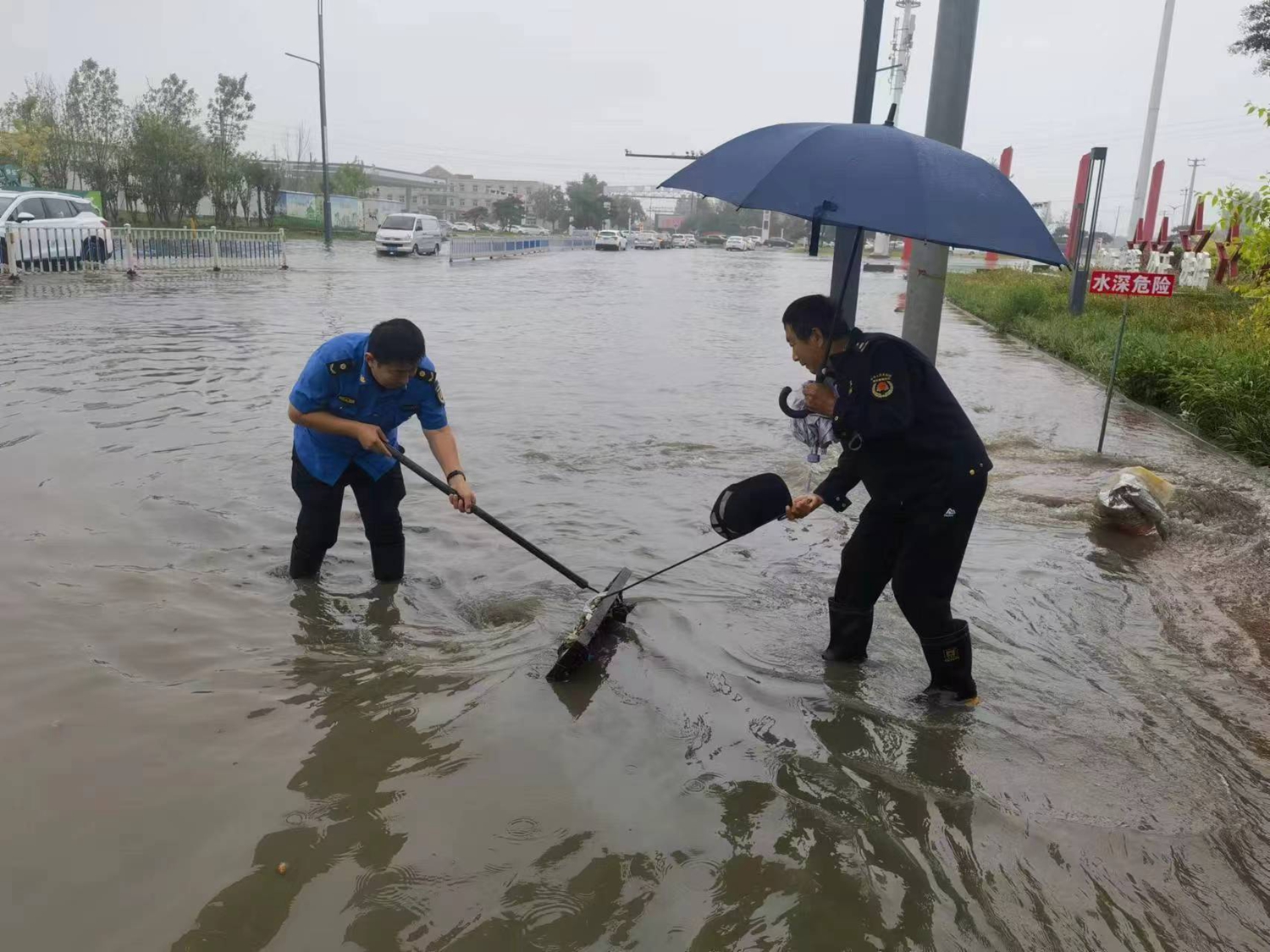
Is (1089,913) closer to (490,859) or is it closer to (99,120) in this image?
(490,859)

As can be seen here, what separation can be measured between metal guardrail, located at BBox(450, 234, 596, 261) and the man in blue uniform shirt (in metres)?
31.7

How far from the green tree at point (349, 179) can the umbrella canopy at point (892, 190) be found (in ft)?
239

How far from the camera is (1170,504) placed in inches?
257

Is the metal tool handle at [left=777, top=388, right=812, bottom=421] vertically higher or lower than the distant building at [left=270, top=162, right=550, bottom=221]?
lower

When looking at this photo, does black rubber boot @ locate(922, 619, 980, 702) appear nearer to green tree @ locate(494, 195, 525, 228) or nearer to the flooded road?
the flooded road

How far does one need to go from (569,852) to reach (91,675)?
7.02 ft

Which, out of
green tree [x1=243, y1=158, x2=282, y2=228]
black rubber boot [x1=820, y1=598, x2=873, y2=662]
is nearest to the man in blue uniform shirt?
black rubber boot [x1=820, y1=598, x2=873, y2=662]

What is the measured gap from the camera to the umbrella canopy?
10.6 feet

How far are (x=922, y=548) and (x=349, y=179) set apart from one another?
77.3 metres

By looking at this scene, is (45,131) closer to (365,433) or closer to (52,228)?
(52,228)

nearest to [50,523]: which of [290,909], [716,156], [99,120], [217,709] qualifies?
[217,709]

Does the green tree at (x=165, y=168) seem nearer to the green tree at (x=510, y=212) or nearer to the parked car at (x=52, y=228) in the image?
the parked car at (x=52, y=228)

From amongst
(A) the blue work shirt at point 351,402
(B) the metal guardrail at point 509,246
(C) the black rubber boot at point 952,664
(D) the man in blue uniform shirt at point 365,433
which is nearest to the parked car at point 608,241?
(B) the metal guardrail at point 509,246

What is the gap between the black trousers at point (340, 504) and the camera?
437 centimetres
